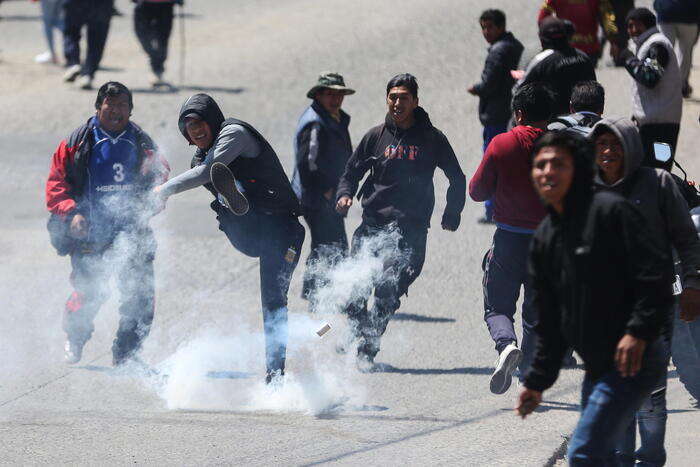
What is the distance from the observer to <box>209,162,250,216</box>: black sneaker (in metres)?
6.06

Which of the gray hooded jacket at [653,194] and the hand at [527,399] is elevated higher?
the gray hooded jacket at [653,194]

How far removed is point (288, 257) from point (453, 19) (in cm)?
905

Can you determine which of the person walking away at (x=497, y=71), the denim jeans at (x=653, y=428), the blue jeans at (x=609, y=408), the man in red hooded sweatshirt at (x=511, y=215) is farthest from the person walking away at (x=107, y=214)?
the blue jeans at (x=609, y=408)

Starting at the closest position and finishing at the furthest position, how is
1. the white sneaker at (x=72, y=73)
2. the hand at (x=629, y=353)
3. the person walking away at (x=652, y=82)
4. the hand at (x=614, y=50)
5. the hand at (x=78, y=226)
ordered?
the hand at (x=629, y=353) < the hand at (x=78, y=226) < the person walking away at (x=652, y=82) < the hand at (x=614, y=50) < the white sneaker at (x=72, y=73)

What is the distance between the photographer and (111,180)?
6.77 m

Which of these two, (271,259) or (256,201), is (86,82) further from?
(271,259)

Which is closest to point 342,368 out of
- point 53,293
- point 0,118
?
point 53,293

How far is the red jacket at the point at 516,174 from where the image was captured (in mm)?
5859

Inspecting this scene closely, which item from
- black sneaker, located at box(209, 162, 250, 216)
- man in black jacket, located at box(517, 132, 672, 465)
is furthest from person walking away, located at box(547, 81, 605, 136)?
man in black jacket, located at box(517, 132, 672, 465)

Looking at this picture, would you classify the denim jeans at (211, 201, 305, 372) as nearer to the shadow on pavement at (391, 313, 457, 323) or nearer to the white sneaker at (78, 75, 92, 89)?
the shadow on pavement at (391, 313, 457, 323)

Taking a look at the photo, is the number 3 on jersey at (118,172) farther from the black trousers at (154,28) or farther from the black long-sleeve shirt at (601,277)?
the black trousers at (154,28)

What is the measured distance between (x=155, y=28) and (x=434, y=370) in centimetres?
770

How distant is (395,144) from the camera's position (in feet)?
21.8

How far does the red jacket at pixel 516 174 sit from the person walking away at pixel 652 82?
7.41 feet
